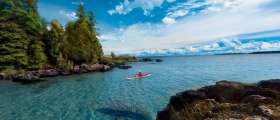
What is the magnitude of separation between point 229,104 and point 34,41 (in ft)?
173

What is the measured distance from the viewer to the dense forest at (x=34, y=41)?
4603 centimetres

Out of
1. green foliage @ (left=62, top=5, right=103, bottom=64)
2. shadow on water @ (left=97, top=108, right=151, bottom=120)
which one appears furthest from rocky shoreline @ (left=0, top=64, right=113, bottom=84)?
shadow on water @ (left=97, top=108, right=151, bottom=120)

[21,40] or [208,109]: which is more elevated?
[21,40]

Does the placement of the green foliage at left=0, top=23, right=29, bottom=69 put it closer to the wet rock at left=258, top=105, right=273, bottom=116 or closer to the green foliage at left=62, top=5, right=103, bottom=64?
the green foliage at left=62, top=5, right=103, bottom=64

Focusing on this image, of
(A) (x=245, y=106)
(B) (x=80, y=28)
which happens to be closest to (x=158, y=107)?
(A) (x=245, y=106)

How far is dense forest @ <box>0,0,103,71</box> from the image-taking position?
4603cm

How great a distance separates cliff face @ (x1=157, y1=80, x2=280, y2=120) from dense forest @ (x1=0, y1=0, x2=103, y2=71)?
152 ft

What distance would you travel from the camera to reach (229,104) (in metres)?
9.29

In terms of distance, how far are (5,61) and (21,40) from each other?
6463mm

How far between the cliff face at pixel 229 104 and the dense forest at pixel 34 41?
46.4m

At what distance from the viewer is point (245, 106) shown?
8617 millimetres

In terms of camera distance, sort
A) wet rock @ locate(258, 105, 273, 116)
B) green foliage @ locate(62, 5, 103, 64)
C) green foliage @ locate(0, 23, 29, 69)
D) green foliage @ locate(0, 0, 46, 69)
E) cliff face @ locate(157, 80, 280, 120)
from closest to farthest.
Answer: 1. wet rock @ locate(258, 105, 273, 116)
2. cliff face @ locate(157, 80, 280, 120)
3. green foliage @ locate(0, 23, 29, 69)
4. green foliage @ locate(0, 0, 46, 69)
5. green foliage @ locate(62, 5, 103, 64)

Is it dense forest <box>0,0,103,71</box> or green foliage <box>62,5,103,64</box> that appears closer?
dense forest <box>0,0,103,71</box>

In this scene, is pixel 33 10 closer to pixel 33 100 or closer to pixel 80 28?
pixel 80 28
